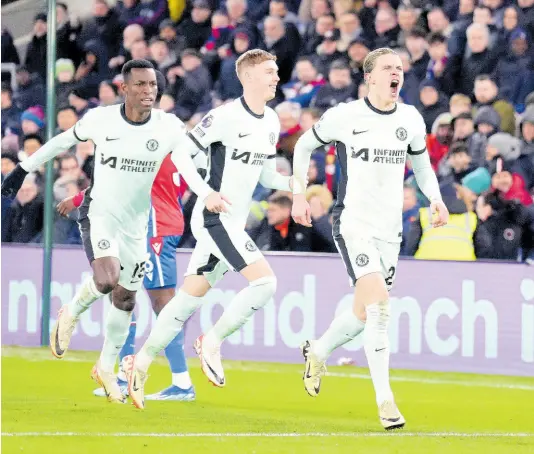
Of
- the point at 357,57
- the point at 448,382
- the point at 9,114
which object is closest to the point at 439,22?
the point at 357,57

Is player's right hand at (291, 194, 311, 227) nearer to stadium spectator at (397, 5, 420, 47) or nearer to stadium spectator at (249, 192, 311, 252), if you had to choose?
stadium spectator at (249, 192, 311, 252)

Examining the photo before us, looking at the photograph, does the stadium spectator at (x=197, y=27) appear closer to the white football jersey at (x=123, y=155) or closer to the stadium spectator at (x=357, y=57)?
the stadium spectator at (x=357, y=57)

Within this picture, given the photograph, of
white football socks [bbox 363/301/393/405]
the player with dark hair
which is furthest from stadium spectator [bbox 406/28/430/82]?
white football socks [bbox 363/301/393/405]

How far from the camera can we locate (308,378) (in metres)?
8.38

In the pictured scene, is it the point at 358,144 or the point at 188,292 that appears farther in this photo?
the point at 188,292

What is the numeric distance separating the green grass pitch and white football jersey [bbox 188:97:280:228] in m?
1.34

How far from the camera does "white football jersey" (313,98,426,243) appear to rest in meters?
7.86

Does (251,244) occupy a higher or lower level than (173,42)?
lower

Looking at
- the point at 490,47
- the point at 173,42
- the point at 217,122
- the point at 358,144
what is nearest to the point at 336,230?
the point at 358,144

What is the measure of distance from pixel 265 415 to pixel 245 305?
2.34 feet

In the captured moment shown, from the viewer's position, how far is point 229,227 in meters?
8.46

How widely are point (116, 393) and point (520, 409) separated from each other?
2.77 meters

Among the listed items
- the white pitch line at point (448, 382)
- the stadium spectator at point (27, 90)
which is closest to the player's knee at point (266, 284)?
the white pitch line at point (448, 382)

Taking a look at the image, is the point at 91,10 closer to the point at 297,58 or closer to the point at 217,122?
the point at 297,58
